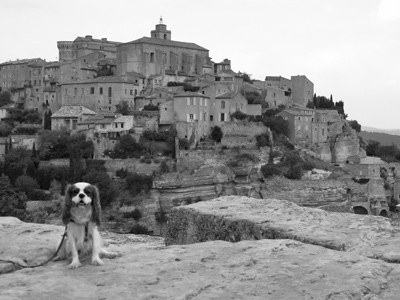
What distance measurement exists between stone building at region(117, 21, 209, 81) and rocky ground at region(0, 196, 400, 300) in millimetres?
49631

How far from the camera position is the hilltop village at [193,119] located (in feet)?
138

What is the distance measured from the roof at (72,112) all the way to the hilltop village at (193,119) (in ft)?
0.24

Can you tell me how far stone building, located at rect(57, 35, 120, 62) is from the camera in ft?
215

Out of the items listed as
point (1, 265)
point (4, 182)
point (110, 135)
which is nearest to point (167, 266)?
point (1, 265)

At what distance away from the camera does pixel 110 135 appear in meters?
45.4

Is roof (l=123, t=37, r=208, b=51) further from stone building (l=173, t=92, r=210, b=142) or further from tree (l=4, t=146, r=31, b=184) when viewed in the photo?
tree (l=4, t=146, r=31, b=184)

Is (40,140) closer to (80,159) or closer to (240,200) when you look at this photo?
(80,159)

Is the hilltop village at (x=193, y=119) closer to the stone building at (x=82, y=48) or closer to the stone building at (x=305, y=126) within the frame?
the stone building at (x=305, y=126)

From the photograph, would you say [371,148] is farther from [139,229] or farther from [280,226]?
[280,226]

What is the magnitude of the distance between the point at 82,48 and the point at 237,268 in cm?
6166

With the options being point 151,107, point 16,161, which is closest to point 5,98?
point 151,107

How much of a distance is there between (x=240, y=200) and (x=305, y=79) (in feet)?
156

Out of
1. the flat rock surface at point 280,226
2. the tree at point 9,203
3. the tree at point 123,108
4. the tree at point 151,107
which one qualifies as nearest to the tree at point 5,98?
the tree at point 123,108

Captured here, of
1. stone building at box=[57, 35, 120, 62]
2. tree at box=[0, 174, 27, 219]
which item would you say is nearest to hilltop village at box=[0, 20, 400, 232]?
stone building at box=[57, 35, 120, 62]
